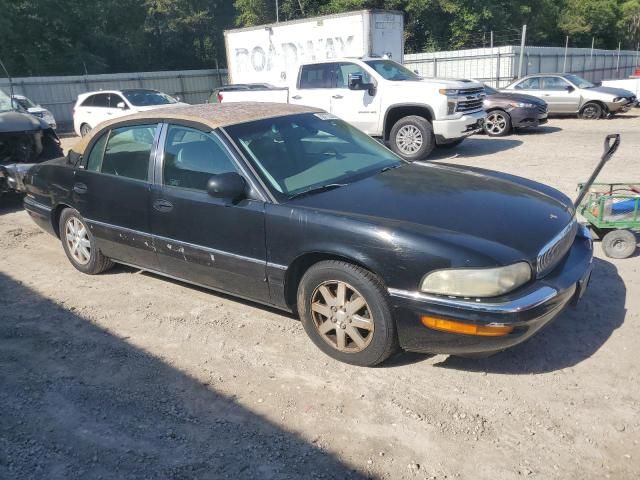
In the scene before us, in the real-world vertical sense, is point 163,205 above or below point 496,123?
above

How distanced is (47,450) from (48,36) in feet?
116

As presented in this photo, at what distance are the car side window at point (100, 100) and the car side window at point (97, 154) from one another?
1130cm

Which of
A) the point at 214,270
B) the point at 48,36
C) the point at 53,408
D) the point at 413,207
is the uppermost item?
the point at 48,36

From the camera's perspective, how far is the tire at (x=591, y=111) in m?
16.4

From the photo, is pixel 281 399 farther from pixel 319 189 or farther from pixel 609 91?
pixel 609 91

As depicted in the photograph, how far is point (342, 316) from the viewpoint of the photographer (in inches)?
135

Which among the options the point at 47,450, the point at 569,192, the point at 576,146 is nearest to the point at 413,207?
the point at 47,450

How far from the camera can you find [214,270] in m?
4.04

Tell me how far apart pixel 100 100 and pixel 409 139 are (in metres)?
9.48

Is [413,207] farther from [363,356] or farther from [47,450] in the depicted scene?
[47,450]

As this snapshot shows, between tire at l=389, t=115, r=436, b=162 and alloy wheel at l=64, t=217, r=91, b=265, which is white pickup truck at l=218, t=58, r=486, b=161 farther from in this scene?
alloy wheel at l=64, t=217, r=91, b=265

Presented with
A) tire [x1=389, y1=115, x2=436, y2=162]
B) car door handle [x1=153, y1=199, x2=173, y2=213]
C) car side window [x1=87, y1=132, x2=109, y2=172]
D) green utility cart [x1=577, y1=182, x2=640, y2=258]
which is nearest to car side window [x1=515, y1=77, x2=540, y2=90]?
tire [x1=389, y1=115, x2=436, y2=162]

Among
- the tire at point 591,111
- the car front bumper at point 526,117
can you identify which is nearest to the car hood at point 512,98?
the car front bumper at point 526,117

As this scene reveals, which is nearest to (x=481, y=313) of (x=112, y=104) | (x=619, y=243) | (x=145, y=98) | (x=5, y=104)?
(x=619, y=243)
